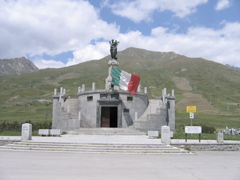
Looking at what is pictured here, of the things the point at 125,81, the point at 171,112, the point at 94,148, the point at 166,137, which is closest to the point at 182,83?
the point at 171,112

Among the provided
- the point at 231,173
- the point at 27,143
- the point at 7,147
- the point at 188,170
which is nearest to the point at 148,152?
the point at 188,170

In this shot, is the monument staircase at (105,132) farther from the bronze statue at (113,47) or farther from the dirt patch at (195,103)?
the dirt patch at (195,103)

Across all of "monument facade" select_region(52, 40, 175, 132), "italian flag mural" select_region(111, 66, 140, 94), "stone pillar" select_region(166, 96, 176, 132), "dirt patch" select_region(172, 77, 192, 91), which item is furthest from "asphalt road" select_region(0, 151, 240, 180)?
"dirt patch" select_region(172, 77, 192, 91)

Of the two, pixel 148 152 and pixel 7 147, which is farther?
pixel 7 147

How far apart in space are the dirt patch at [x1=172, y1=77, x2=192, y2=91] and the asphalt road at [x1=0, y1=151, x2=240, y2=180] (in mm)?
112749

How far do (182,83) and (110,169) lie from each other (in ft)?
417

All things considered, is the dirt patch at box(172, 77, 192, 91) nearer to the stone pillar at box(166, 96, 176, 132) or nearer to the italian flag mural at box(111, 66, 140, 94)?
the stone pillar at box(166, 96, 176, 132)

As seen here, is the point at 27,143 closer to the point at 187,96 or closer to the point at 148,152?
the point at 148,152

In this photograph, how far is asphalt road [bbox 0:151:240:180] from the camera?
9922 millimetres

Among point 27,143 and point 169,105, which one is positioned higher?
point 169,105

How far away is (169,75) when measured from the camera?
504 ft

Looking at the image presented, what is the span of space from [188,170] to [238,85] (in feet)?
449

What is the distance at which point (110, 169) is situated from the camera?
1124 centimetres

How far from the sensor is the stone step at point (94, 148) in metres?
16.5
